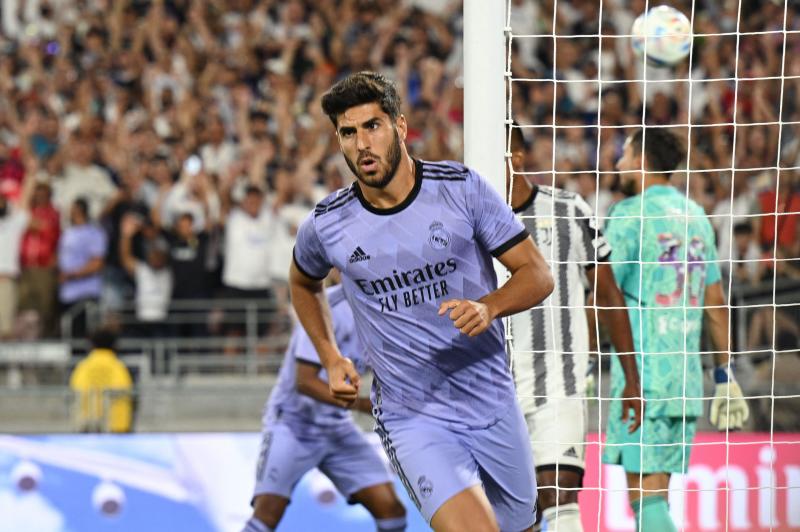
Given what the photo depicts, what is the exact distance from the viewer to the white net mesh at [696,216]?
19.9 ft

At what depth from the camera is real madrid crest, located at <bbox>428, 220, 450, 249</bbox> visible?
436 cm

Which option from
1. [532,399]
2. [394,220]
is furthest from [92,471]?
[394,220]

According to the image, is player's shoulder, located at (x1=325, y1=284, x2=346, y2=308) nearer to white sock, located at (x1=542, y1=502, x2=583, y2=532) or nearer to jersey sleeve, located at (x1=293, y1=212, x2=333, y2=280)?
white sock, located at (x1=542, y1=502, x2=583, y2=532)

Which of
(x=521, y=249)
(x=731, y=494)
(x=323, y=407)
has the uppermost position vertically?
(x=521, y=249)

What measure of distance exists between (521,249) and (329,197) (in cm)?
72

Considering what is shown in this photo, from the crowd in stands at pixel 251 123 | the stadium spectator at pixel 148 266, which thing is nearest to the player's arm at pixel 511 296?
the crowd in stands at pixel 251 123

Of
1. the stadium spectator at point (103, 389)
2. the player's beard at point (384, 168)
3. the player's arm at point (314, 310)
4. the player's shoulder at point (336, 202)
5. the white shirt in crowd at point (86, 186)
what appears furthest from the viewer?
the white shirt in crowd at point (86, 186)

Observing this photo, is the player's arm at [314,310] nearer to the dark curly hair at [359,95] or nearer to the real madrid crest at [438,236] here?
the real madrid crest at [438,236]

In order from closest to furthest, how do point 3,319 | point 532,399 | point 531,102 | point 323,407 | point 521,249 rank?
point 521,249
point 532,399
point 323,407
point 3,319
point 531,102

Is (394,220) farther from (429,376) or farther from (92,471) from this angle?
(92,471)

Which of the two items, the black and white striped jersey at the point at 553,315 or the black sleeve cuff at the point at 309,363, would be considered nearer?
the black and white striped jersey at the point at 553,315

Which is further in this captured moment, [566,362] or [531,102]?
[531,102]

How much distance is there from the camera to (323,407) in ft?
22.1

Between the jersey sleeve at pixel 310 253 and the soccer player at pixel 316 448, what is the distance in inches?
65.3
